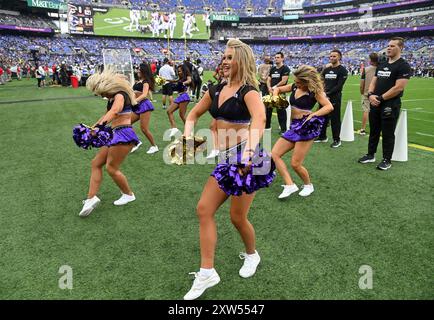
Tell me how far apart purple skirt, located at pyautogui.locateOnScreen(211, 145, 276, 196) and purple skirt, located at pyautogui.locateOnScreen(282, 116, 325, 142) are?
207 centimetres

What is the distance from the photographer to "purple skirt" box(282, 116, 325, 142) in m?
4.56

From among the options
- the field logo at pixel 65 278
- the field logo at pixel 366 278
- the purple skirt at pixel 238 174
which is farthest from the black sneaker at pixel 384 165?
the field logo at pixel 65 278

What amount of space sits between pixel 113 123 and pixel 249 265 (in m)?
2.59

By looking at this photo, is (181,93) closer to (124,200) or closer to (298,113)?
(298,113)

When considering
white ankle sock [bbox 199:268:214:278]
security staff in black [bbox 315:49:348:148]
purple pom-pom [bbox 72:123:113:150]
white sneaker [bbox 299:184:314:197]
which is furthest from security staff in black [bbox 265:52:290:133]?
white ankle sock [bbox 199:268:214:278]

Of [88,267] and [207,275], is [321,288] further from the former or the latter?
[88,267]

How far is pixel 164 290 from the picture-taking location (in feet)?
9.14

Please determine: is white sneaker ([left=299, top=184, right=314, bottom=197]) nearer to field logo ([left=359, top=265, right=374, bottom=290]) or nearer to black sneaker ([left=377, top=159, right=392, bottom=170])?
field logo ([left=359, top=265, right=374, bottom=290])

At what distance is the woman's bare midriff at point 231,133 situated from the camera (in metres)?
2.65

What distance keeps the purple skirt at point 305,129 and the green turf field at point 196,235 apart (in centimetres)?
90

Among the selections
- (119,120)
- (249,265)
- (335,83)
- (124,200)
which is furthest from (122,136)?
(335,83)

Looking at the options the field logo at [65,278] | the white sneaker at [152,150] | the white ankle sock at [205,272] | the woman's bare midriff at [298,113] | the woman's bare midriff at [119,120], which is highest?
the woman's bare midriff at [298,113]

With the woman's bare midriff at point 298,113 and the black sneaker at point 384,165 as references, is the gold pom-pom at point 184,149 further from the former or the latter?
the black sneaker at point 384,165

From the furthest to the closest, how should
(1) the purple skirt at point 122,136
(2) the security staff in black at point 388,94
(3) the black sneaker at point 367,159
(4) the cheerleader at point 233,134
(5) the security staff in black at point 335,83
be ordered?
(5) the security staff in black at point 335,83
(3) the black sneaker at point 367,159
(2) the security staff in black at point 388,94
(1) the purple skirt at point 122,136
(4) the cheerleader at point 233,134
